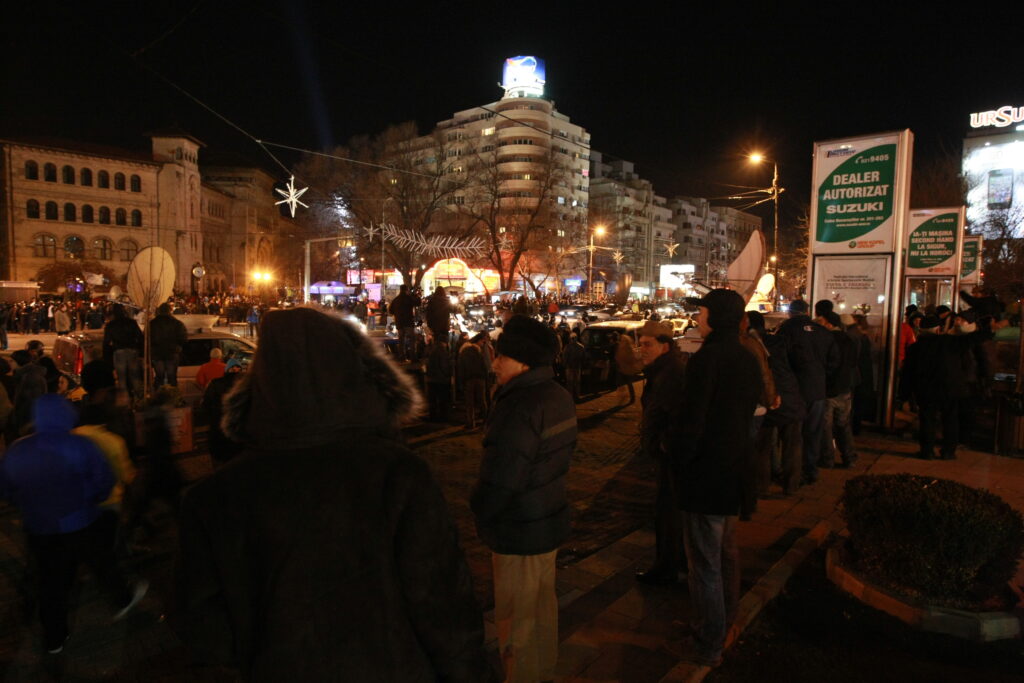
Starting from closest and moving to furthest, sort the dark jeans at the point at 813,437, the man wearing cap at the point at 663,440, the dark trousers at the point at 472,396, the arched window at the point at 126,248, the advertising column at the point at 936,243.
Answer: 1. the man wearing cap at the point at 663,440
2. the dark jeans at the point at 813,437
3. the dark trousers at the point at 472,396
4. the advertising column at the point at 936,243
5. the arched window at the point at 126,248

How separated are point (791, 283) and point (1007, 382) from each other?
37523 mm

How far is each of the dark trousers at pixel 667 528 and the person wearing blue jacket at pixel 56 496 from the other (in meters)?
3.71

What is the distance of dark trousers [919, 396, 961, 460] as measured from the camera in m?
7.81

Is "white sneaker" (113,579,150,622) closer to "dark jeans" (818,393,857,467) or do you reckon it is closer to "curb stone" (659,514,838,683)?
"curb stone" (659,514,838,683)

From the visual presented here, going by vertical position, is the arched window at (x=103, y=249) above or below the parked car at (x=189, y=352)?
above

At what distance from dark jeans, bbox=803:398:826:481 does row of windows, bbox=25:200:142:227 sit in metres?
63.1

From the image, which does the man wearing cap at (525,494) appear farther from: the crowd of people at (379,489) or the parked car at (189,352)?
the parked car at (189,352)

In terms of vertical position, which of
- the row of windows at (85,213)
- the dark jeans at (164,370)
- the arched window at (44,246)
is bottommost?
the dark jeans at (164,370)

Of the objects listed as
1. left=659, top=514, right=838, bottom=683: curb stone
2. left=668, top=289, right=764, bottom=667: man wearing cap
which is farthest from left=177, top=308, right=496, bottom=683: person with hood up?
left=659, top=514, right=838, bottom=683: curb stone

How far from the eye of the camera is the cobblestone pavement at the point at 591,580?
3.60 m

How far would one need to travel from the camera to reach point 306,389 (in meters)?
1.53

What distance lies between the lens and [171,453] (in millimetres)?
5125

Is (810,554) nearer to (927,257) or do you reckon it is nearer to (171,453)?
(171,453)

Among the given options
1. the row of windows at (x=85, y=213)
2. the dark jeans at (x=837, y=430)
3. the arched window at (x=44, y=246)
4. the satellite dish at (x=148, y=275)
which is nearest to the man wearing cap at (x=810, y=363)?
the dark jeans at (x=837, y=430)
